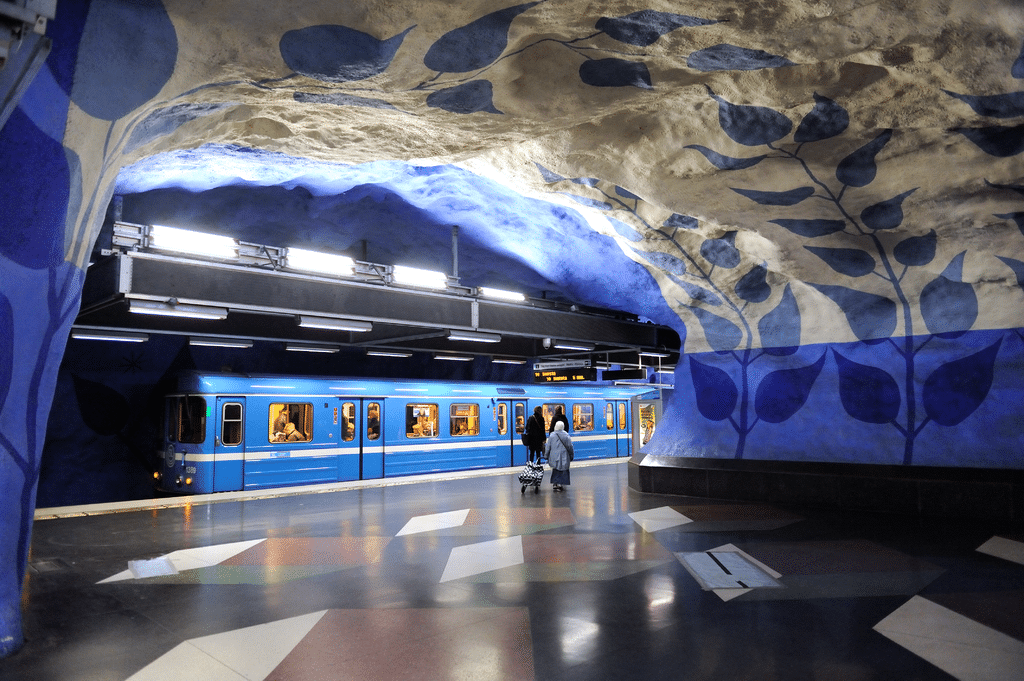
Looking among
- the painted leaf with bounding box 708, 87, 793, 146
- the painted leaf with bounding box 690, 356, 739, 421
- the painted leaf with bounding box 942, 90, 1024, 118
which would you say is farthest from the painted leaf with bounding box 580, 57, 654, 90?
the painted leaf with bounding box 690, 356, 739, 421

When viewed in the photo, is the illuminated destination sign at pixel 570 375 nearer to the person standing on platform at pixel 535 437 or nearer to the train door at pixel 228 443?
the person standing on platform at pixel 535 437

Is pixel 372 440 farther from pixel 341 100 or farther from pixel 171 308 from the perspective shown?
pixel 341 100

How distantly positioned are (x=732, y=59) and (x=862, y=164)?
2765 millimetres

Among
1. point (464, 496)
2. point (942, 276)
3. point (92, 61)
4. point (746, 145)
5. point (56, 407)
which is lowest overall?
point (464, 496)

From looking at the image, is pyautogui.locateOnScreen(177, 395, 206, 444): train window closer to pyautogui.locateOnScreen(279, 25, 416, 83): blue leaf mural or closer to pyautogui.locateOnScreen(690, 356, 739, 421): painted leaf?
pyautogui.locateOnScreen(279, 25, 416, 83): blue leaf mural

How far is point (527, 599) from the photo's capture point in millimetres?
5141

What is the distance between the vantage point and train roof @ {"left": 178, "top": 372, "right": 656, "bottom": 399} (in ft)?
41.9

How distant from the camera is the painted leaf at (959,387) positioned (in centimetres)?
886

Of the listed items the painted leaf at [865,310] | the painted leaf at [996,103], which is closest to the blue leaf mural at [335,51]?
the painted leaf at [996,103]

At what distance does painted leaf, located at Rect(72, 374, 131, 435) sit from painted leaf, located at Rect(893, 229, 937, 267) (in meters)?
21.3

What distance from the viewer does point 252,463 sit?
12836 millimetres

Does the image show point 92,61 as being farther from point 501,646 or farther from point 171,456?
point 171,456

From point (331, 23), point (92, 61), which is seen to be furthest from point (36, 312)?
point (331, 23)

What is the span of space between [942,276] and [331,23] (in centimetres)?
838
